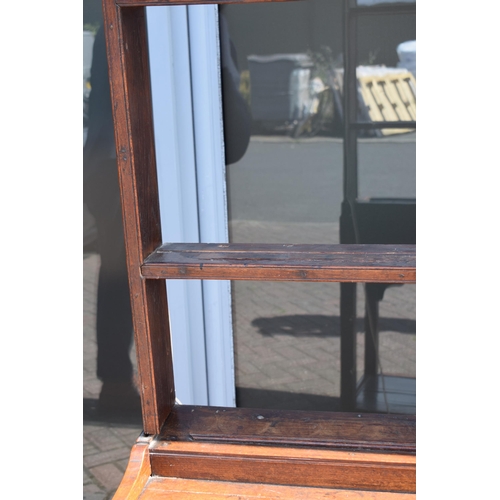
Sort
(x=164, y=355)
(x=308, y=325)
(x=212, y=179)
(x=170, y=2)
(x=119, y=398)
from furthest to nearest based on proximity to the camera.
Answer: (x=119, y=398)
(x=308, y=325)
(x=212, y=179)
(x=164, y=355)
(x=170, y=2)

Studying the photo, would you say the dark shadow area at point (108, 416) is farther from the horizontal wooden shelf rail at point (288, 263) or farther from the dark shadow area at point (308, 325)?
the horizontal wooden shelf rail at point (288, 263)

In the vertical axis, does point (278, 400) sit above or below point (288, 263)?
below

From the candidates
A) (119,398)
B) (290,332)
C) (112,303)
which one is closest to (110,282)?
(112,303)

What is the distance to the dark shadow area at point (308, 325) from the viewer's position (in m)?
1.94

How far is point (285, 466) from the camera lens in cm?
117

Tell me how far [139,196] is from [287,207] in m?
0.82

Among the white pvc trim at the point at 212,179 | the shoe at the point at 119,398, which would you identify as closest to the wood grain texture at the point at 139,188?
the white pvc trim at the point at 212,179

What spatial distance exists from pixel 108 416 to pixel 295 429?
42.9 inches

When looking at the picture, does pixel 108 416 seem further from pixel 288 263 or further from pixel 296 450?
pixel 288 263

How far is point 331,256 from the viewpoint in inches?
44.9

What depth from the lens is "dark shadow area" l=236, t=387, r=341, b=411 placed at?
2066 mm

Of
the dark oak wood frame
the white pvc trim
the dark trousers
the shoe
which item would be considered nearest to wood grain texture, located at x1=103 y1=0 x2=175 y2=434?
the dark oak wood frame
